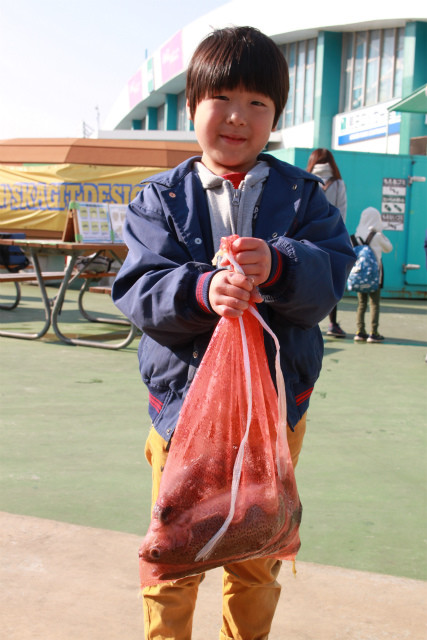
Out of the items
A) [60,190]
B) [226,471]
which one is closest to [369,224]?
[226,471]

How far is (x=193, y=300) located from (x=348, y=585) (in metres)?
1.19

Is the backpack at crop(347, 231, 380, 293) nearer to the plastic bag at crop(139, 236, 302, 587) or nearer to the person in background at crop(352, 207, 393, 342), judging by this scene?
the person in background at crop(352, 207, 393, 342)

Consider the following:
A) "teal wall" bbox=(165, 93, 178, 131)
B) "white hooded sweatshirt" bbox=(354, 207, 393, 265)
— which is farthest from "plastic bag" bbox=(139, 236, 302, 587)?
"teal wall" bbox=(165, 93, 178, 131)

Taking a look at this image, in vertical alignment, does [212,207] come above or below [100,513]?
above

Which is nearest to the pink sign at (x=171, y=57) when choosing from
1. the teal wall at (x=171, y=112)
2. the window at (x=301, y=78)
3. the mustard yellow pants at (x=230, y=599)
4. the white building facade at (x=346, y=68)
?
the teal wall at (x=171, y=112)

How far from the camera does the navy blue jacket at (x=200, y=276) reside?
1558 millimetres

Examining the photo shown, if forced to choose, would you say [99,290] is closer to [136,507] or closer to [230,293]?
[136,507]

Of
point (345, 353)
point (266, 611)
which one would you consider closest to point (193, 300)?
point (266, 611)

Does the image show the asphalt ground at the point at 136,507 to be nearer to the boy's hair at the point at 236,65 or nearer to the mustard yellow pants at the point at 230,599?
the mustard yellow pants at the point at 230,599

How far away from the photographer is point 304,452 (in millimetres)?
3576

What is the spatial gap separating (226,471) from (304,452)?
2.15m

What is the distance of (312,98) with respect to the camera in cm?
2545

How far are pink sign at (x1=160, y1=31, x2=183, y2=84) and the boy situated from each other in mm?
33057

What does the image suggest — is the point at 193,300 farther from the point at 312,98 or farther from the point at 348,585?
the point at 312,98
